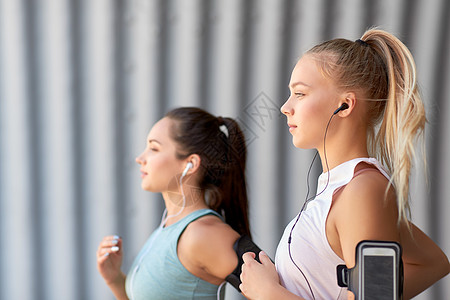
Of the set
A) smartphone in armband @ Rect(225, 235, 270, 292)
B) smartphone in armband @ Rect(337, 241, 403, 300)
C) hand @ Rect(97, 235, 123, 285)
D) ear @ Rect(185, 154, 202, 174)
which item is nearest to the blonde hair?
smartphone in armband @ Rect(337, 241, 403, 300)

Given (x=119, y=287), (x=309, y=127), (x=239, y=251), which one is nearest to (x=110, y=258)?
(x=119, y=287)

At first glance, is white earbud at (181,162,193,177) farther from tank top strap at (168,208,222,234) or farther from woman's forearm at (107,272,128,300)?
woman's forearm at (107,272,128,300)

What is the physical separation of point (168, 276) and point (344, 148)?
2.46 feet

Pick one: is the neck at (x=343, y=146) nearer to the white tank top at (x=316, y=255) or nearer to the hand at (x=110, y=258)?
the white tank top at (x=316, y=255)

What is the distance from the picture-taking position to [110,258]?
163 centimetres

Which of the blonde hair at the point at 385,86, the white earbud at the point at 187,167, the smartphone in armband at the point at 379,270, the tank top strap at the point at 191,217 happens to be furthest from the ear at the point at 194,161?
the smartphone in armband at the point at 379,270

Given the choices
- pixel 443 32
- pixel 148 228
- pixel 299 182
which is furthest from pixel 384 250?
pixel 443 32

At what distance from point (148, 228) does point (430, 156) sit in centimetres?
131

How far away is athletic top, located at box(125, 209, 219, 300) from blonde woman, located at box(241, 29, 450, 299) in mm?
512

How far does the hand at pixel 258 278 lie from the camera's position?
0.84 m

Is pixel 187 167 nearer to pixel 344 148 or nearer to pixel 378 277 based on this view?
pixel 344 148

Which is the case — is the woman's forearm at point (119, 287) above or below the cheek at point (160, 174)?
below

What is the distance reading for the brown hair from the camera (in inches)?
57.1

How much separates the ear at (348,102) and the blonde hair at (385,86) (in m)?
0.02
